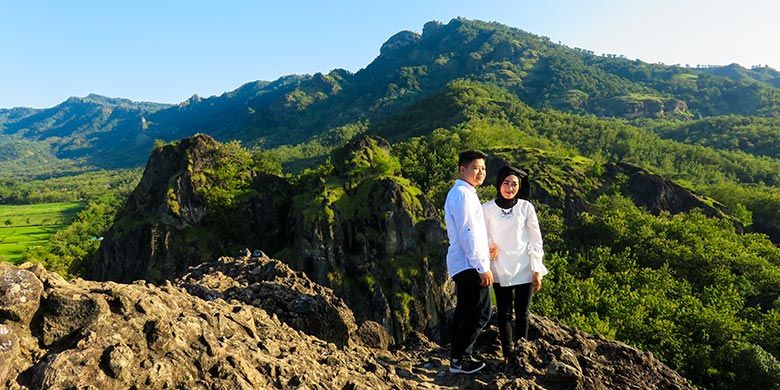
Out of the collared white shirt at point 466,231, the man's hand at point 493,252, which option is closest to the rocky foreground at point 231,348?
the man's hand at point 493,252

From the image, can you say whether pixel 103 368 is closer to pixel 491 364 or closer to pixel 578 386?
pixel 491 364

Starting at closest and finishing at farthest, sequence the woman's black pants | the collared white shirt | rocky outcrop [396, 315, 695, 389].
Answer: the collared white shirt
rocky outcrop [396, 315, 695, 389]
the woman's black pants

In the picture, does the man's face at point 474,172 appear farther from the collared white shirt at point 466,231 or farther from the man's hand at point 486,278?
the man's hand at point 486,278

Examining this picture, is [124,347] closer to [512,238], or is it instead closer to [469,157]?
[469,157]

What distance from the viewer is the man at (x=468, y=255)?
6836mm

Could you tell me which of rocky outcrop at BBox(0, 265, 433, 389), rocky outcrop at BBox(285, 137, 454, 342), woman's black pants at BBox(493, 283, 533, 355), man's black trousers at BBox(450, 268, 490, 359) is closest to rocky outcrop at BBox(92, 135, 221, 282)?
rocky outcrop at BBox(285, 137, 454, 342)

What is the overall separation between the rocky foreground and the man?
865 millimetres

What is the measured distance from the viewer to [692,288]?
39344mm

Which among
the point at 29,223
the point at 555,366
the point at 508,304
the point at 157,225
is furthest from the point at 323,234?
the point at 29,223

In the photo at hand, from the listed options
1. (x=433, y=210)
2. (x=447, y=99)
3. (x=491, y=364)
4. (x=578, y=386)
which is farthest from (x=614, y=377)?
(x=447, y=99)

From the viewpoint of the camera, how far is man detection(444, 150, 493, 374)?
22.4 ft

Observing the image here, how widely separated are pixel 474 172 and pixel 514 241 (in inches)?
57.2

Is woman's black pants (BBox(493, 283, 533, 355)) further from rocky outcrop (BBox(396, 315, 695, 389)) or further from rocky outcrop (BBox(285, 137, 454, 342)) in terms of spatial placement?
rocky outcrop (BBox(285, 137, 454, 342))

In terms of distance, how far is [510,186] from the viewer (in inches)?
294
